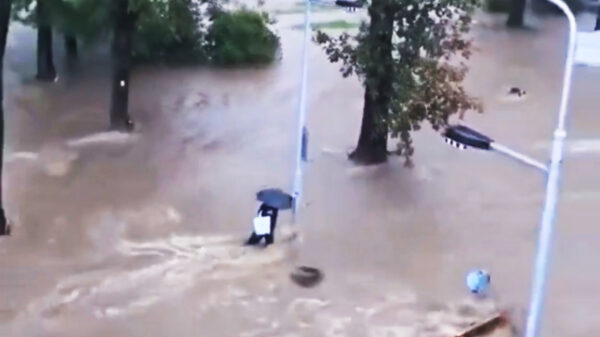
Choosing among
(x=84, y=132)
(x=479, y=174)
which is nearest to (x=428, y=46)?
(x=479, y=174)

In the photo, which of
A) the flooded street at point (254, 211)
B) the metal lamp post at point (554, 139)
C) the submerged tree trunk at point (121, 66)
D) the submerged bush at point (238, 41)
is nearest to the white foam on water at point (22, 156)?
the flooded street at point (254, 211)

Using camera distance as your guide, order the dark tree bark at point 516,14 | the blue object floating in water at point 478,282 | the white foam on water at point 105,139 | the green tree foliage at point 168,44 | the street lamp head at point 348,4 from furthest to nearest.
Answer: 1. the dark tree bark at point 516,14
2. the green tree foliage at point 168,44
3. the white foam on water at point 105,139
4. the street lamp head at point 348,4
5. the blue object floating in water at point 478,282

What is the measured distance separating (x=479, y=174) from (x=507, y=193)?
118cm

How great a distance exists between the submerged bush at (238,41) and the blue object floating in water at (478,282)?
15.3 meters

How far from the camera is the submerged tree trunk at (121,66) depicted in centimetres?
2653

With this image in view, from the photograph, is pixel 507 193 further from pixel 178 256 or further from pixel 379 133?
pixel 178 256

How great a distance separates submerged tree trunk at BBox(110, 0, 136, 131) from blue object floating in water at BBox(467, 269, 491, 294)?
1126cm

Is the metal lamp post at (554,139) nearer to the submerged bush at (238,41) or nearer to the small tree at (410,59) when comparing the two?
the small tree at (410,59)

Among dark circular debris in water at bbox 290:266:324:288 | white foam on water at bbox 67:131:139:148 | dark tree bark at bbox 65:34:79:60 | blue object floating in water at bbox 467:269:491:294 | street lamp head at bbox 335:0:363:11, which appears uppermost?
street lamp head at bbox 335:0:363:11

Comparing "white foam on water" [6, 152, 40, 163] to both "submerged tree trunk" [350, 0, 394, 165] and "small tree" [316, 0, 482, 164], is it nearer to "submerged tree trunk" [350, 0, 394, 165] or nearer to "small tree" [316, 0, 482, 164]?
"small tree" [316, 0, 482, 164]

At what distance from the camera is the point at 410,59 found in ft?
75.2

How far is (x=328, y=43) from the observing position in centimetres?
2423

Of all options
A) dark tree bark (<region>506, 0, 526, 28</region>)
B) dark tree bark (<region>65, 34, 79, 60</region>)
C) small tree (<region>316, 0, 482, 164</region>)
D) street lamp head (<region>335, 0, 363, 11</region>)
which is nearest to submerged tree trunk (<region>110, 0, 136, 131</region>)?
small tree (<region>316, 0, 482, 164</region>)

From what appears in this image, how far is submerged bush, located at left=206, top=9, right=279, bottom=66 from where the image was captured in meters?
32.6
